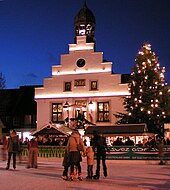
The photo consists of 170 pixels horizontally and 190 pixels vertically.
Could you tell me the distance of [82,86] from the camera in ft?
148

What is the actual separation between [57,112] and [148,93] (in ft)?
40.4

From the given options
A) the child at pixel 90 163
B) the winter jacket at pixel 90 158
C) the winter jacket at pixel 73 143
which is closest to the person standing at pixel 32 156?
the child at pixel 90 163

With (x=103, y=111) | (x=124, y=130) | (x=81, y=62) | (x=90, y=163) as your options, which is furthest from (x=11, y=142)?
(x=81, y=62)

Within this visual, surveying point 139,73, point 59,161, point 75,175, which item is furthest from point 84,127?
point 75,175

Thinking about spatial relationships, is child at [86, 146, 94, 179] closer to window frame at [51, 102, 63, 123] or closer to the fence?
the fence

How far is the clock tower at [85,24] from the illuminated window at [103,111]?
7.50 meters

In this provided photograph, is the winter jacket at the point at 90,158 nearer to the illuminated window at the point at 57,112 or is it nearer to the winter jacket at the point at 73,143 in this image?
the winter jacket at the point at 73,143

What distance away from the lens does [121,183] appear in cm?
1407

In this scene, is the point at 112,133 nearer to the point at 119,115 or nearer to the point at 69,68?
the point at 119,115

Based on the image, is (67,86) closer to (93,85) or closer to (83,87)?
(83,87)

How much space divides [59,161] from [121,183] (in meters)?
14.5

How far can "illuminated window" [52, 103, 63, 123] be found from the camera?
4544 centimetres

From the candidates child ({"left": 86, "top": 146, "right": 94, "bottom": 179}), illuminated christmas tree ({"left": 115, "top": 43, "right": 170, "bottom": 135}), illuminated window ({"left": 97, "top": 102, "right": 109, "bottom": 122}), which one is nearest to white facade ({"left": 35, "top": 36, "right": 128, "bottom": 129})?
illuminated window ({"left": 97, "top": 102, "right": 109, "bottom": 122})

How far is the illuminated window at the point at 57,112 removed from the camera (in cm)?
4544
